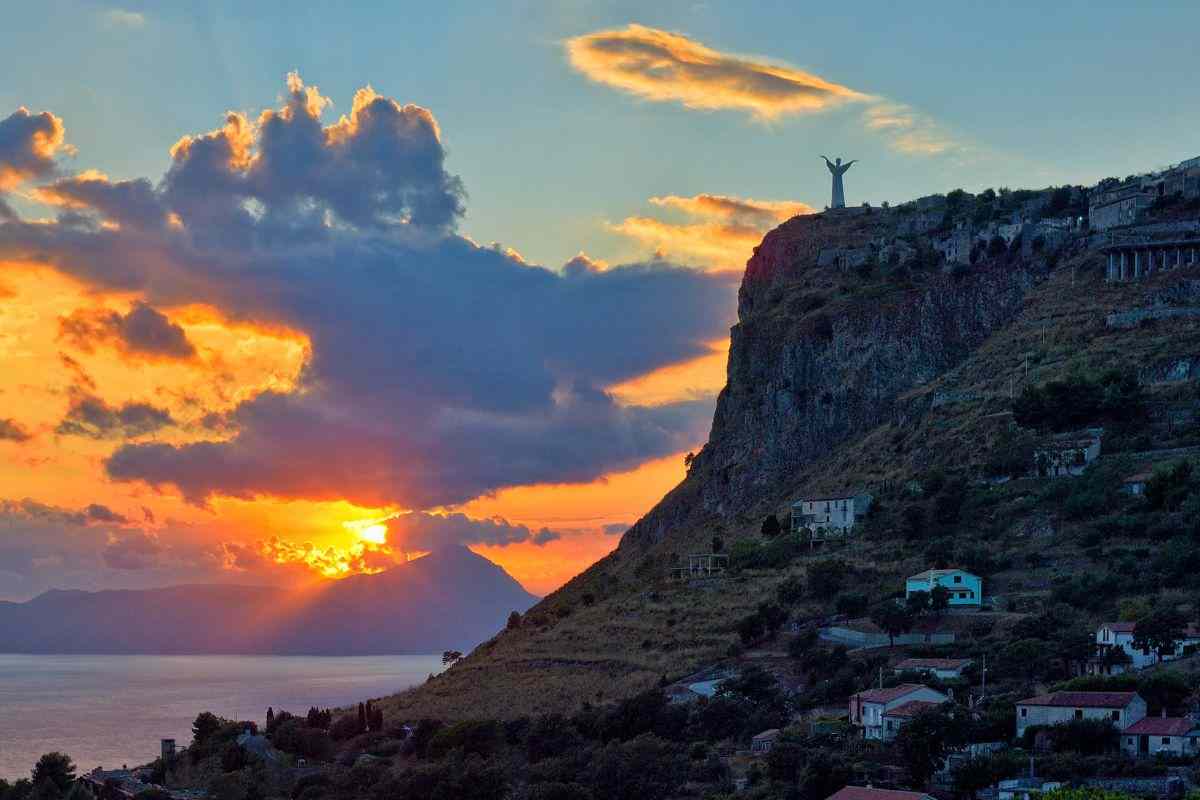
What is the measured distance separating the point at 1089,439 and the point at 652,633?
25.4m

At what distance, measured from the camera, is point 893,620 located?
257 feet

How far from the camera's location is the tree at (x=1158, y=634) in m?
66.9

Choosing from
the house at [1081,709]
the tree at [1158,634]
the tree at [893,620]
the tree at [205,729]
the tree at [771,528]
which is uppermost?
the tree at [771,528]

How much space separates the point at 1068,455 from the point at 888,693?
30009mm

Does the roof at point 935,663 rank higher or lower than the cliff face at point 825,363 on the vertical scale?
lower

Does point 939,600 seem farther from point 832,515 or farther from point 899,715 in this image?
point 832,515

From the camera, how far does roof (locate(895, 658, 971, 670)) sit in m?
71.4

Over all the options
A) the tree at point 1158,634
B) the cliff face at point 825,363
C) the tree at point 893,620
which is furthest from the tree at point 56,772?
the tree at point 1158,634

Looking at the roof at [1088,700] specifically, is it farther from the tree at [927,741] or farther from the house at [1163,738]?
the tree at [927,741]

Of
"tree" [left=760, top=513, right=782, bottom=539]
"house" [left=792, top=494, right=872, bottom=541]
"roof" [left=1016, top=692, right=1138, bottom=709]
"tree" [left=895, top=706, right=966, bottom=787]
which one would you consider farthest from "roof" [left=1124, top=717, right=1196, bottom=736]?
"tree" [left=760, top=513, right=782, bottom=539]

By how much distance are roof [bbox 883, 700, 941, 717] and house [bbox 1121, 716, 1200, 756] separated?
7785 mm

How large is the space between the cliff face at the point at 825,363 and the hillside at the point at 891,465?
0.51 feet

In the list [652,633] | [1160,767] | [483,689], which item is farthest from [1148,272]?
[1160,767]

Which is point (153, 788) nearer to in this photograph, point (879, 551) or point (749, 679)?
point (749, 679)
